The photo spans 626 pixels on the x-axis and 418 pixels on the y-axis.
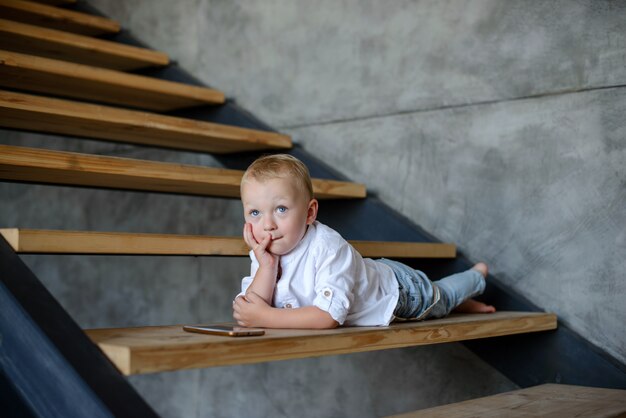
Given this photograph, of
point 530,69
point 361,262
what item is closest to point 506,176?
point 530,69

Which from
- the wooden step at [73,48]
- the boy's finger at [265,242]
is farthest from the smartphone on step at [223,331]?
the wooden step at [73,48]

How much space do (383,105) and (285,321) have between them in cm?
148

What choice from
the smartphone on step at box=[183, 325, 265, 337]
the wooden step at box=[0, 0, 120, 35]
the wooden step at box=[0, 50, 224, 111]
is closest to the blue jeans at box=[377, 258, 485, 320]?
the smartphone on step at box=[183, 325, 265, 337]

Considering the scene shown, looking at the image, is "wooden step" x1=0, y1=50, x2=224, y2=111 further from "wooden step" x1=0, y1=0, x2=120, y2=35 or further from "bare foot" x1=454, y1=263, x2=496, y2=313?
"bare foot" x1=454, y1=263, x2=496, y2=313

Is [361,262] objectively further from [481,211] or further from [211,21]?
[211,21]

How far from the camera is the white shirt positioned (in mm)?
1836

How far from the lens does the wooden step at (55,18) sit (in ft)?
11.5

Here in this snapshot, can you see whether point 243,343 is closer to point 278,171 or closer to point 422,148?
point 278,171

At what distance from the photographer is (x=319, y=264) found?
1895 millimetres

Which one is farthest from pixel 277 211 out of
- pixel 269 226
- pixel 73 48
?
pixel 73 48

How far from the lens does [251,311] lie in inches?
72.2

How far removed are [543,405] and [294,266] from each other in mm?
757

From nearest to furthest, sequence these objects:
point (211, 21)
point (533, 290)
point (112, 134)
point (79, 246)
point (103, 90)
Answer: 1. point (79, 246)
2. point (533, 290)
3. point (112, 134)
4. point (103, 90)
5. point (211, 21)

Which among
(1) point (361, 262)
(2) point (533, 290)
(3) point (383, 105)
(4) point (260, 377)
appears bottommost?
(4) point (260, 377)
